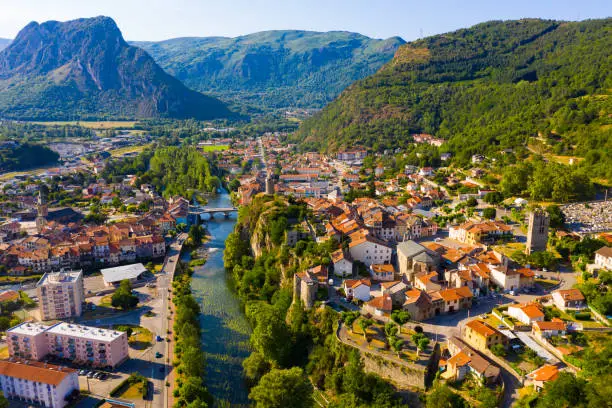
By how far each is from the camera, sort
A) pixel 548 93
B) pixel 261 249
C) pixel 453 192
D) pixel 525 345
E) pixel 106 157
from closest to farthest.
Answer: pixel 525 345 → pixel 261 249 → pixel 453 192 → pixel 548 93 → pixel 106 157

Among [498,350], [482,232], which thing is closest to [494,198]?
[482,232]

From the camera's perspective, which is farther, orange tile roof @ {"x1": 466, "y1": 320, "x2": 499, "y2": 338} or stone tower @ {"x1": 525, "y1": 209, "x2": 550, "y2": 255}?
stone tower @ {"x1": 525, "y1": 209, "x2": 550, "y2": 255}

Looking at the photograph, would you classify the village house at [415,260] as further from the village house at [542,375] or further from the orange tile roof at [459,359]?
the village house at [542,375]

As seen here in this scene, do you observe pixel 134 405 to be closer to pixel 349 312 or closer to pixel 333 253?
pixel 349 312

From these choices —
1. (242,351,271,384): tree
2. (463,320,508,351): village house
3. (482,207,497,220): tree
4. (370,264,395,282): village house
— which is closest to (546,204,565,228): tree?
(482,207,497,220): tree

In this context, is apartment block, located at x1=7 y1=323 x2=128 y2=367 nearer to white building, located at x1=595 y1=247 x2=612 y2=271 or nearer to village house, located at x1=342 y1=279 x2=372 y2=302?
village house, located at x1=342 y1=279 x2=372 y2=302

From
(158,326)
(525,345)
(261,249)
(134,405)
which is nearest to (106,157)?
(261,249)
